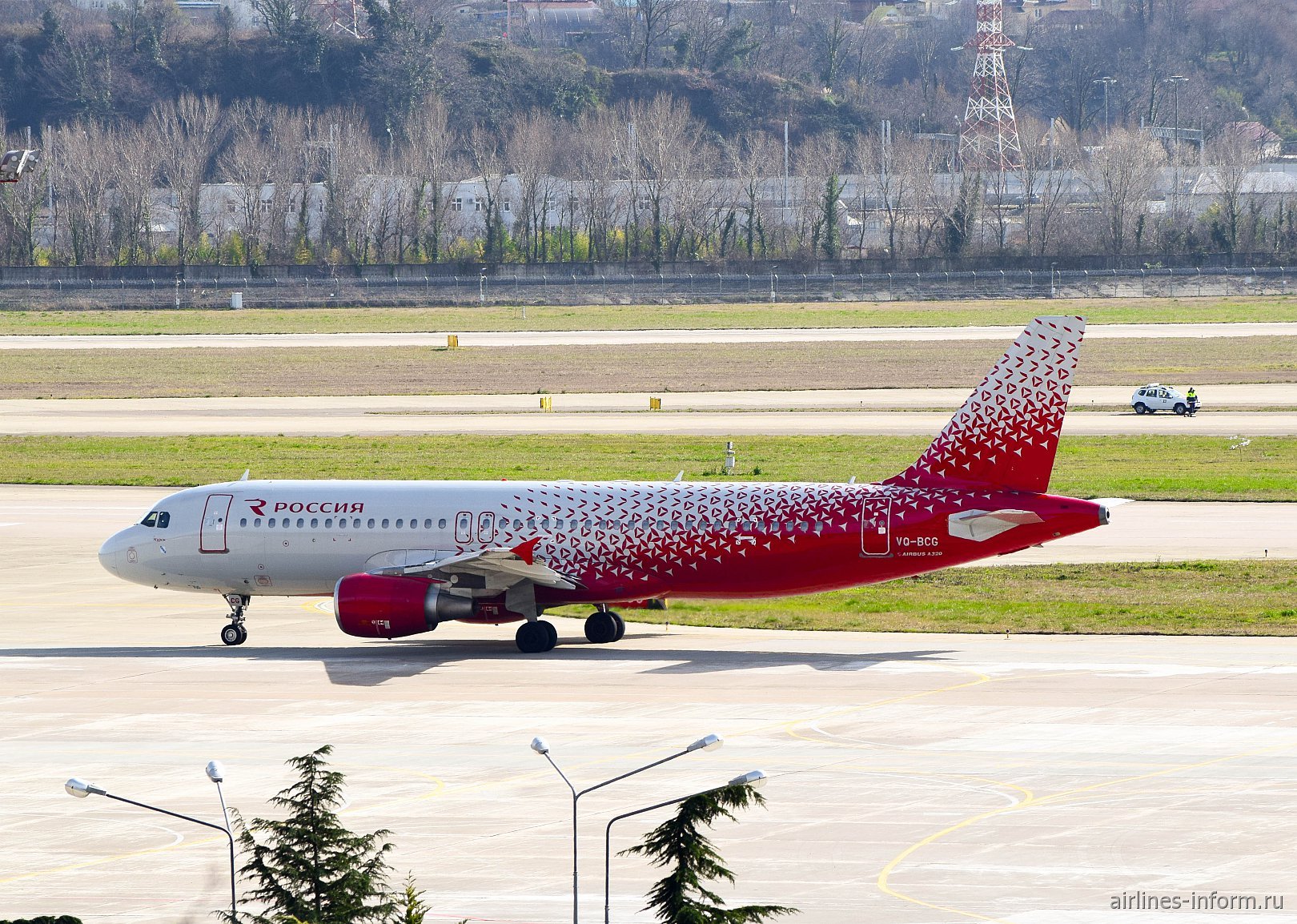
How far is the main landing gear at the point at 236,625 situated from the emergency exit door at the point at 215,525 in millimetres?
1355

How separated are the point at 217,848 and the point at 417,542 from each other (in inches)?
636

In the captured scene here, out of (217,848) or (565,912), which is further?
(217,848)

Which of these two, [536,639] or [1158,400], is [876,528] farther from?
[1158,400]

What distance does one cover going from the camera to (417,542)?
133 feet

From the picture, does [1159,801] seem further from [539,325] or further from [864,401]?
[539,325]

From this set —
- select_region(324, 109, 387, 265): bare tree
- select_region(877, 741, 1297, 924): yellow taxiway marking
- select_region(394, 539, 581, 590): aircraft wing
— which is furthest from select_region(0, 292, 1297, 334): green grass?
select_region(877, 741, 1297, 924): yellow taxiway marking

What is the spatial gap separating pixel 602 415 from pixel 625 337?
4222cm

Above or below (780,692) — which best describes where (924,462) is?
above

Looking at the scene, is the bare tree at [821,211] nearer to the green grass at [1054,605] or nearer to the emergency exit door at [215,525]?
the green grass at [1054,605]

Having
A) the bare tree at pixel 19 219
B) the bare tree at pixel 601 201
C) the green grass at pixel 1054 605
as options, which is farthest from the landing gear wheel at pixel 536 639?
the bare tree at pixel 19 219

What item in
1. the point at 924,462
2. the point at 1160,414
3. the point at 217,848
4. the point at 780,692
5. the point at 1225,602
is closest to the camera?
the point at 217,848

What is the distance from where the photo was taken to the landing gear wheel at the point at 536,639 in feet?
130

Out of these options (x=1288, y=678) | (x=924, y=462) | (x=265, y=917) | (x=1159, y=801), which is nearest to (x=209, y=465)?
(x=924, y=462)

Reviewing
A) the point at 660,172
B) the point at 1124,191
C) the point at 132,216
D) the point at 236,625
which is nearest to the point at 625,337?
the point at 660,172
